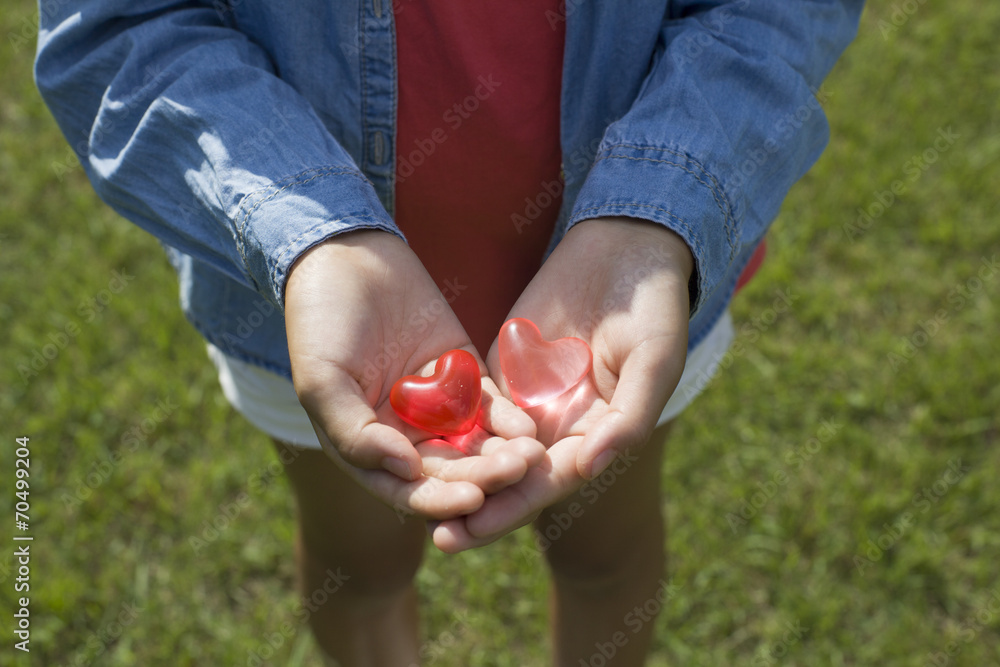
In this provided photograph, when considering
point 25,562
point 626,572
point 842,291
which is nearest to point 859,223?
point 842,291

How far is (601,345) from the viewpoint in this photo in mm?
1609

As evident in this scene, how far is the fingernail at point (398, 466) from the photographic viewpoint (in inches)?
54.7

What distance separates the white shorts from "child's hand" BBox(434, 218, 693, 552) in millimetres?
363

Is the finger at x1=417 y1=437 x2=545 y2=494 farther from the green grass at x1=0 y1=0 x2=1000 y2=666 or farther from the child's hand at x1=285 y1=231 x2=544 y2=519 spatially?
the green grass at x1=0 y1=0 x2=1000 y2=666

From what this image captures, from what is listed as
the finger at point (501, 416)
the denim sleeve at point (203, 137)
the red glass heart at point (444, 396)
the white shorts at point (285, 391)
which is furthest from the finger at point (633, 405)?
the denim sleeve at point (203, 137)

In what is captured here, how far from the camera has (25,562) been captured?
2857 mm

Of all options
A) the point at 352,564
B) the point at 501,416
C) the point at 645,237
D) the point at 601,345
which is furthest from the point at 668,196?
the point at 352,564

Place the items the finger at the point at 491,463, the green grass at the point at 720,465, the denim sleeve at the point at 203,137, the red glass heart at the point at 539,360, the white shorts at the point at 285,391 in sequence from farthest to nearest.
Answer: the green grass at the point at 720,465, the white shorts at the point at 285,391, the red glass heart at the point at 539,360, the denim sleeve at the point at 203,137, the finger at the point at 491,463

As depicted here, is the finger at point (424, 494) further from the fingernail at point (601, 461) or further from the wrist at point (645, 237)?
the wrist at point (645, 237)

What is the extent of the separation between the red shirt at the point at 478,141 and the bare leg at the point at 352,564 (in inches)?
19.7

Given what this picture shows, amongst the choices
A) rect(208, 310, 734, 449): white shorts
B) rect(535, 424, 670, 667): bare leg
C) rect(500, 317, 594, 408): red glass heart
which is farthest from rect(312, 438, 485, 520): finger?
rect(535, 424, 670, 667): bare leg

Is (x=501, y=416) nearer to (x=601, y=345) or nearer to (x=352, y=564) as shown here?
(x=601, y=345)

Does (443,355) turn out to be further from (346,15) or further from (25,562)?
(25,562)

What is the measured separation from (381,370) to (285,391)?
0.40 m
